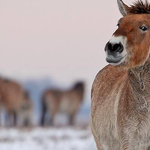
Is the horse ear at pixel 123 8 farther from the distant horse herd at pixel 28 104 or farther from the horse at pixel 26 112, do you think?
the horse at pixel 26 112

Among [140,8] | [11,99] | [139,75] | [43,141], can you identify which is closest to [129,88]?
[139,75]

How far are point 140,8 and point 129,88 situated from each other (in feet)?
2.61

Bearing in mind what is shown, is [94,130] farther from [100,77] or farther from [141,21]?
[141,21]

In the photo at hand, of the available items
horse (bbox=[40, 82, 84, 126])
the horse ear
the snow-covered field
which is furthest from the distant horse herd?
the horse ear

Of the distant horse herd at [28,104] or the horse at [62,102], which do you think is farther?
the horse at [62,102]

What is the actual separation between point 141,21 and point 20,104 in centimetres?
2324

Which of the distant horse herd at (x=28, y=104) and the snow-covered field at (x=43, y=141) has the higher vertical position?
the snow-covered field at (x=43, y=141)

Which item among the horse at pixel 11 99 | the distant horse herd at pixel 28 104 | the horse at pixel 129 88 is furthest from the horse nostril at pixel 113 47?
the horse at pixel 11 99

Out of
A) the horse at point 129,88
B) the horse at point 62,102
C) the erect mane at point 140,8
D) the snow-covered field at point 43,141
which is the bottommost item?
the horse at point 62,102

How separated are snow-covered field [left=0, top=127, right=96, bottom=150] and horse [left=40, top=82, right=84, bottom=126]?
11.2 meters

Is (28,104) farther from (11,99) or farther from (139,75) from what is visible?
(139,75)

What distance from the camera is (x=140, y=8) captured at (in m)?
7.15

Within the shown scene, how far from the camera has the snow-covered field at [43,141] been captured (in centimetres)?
1446

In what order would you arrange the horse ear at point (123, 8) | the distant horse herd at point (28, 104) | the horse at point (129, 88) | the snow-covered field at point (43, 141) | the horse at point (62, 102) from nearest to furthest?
the horse at point (129, 88) → the horse ear at point (123, 8) → the snow-covered field at point (43, 141) → the distant horse herd at point (28, 104) → the horse at point (62, 102)
